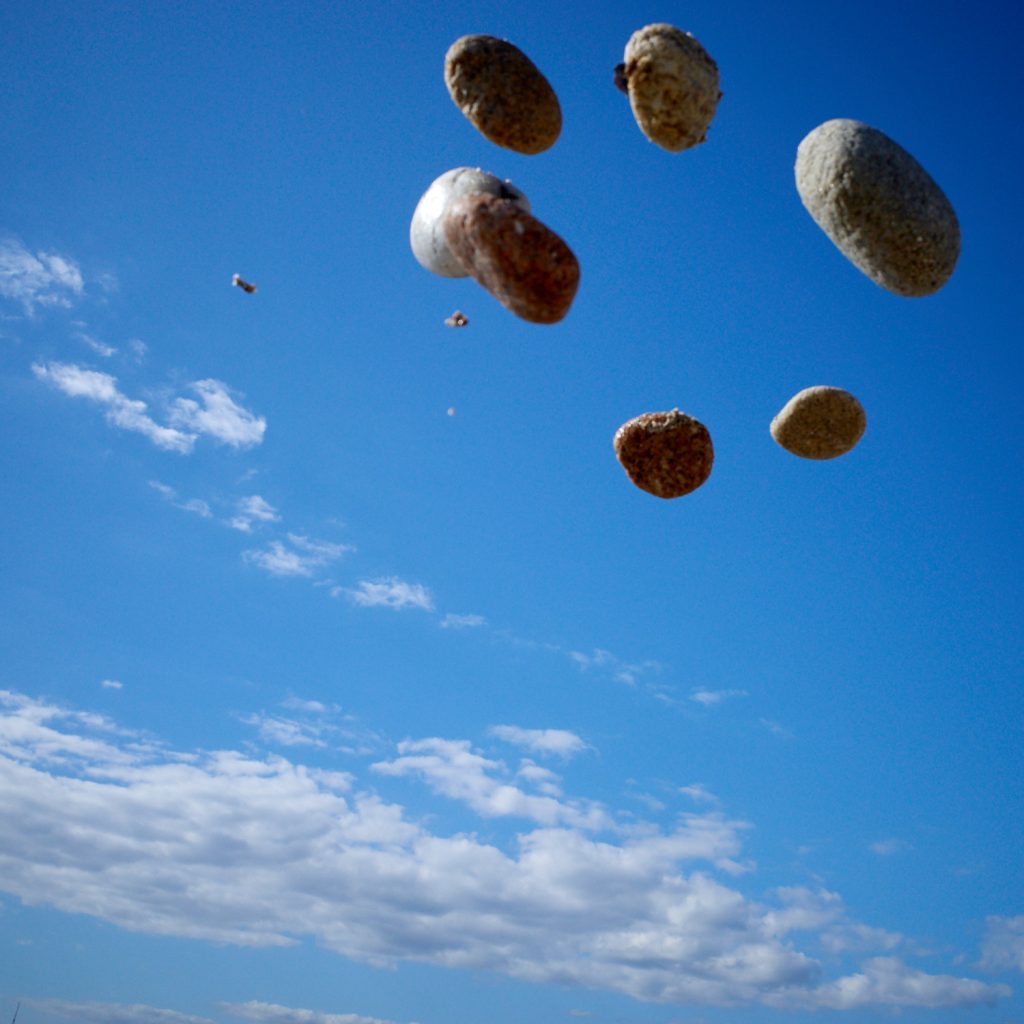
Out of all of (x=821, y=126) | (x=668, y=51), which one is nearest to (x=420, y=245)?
(x=668, y=51)

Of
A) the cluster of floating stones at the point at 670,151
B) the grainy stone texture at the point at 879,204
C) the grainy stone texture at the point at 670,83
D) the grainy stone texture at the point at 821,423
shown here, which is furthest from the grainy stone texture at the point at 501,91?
the grainy stone texture at the point at 821,423

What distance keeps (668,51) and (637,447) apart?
7.15ft

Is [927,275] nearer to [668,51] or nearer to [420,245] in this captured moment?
[668,51]

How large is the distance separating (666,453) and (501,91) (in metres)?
2.25

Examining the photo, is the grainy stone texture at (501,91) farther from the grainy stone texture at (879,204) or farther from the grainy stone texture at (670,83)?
the grainy stone texture at (879,204)

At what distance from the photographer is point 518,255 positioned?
195 inches

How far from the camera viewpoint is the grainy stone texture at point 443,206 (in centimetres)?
593

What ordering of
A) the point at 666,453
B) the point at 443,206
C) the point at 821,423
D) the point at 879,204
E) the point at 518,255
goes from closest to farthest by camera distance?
the point at 518,255 < the point at 879,204 < the point at 443,206 < the point at 666,453 < the point at 821,423

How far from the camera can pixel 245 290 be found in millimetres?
6586

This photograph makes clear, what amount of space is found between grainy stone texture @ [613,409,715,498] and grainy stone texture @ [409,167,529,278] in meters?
1.40

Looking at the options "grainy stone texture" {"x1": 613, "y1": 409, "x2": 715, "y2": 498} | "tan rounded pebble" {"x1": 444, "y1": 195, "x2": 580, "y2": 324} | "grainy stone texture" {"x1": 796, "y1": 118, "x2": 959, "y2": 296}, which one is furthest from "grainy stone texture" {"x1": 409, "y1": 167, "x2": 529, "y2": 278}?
"grainy stone texture" {"x1": 796, "y1": 118, "x2": 959, "y2": 296}

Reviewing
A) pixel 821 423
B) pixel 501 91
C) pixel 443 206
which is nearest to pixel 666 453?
pixel 821 423

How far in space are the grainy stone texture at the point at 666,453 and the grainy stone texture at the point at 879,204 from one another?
1.36m

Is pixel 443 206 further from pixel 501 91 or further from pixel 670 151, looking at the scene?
pixel 670 151
